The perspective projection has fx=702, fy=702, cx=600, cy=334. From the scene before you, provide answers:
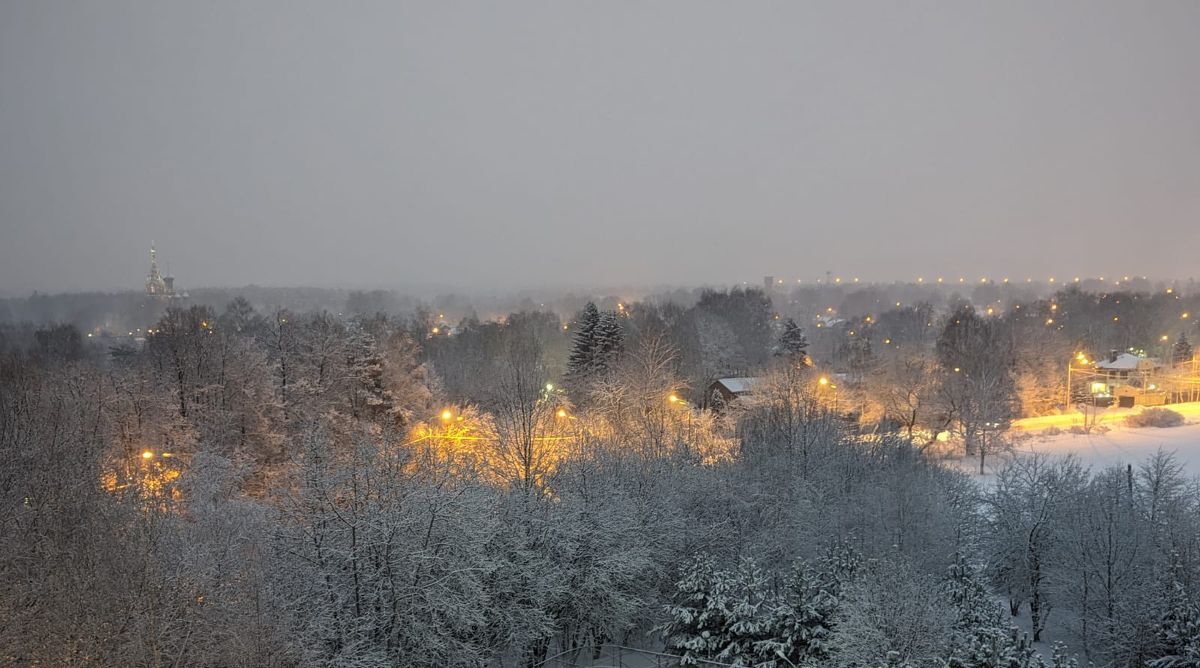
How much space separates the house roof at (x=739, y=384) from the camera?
139 ft

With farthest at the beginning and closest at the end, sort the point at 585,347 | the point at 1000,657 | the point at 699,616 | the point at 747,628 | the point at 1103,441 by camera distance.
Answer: the point at 585,347 → the point at 1103,441 → the point at 699,616 → the point at 747,628 → the point at 1000,657

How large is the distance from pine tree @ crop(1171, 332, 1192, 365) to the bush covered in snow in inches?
759

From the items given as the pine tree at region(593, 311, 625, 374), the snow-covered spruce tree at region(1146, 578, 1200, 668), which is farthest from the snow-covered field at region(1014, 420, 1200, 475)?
the pine tree at region(593, 311, 625, 374)

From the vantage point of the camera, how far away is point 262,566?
12.9m

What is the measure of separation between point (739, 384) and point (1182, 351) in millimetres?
47228

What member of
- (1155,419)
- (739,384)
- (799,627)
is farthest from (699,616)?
(1155,419)

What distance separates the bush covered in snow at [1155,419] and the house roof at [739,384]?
26.3 meters

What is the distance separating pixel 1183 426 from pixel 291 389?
54271 millimetres

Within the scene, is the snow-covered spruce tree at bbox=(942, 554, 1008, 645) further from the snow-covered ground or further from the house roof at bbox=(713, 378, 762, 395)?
the house roof at bbox=(713, 378, 762, 395)

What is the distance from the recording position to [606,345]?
Result: 4397 centimetres

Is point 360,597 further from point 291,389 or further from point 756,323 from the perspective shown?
point 756,323

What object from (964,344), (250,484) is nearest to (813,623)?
(250,484)

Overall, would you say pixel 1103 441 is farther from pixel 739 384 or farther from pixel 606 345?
pixel 606 345

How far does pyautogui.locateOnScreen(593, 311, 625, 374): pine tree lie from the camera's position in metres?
42.3
